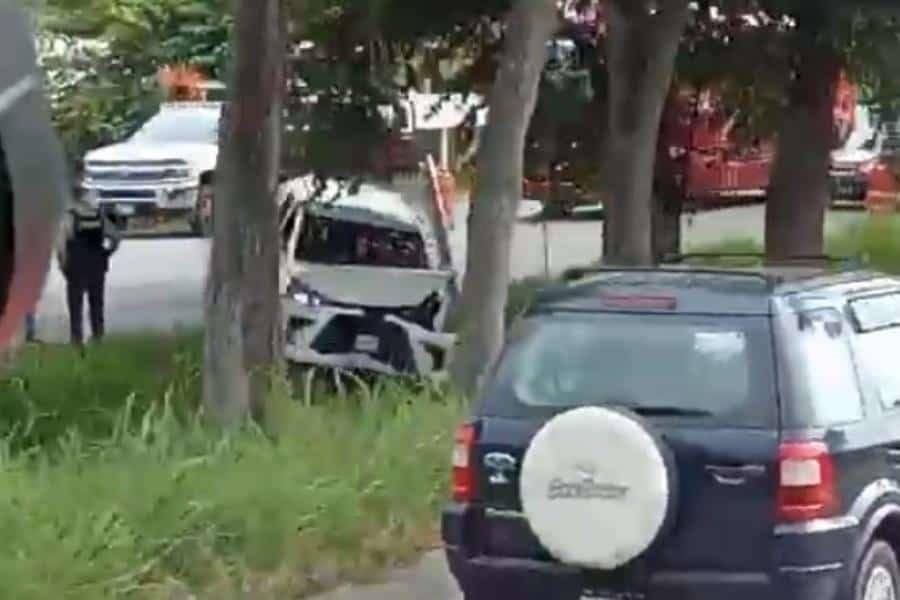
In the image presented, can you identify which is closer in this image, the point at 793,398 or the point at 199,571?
the point at 793,398

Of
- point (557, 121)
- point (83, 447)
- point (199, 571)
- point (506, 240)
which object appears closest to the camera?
point (199, 571)

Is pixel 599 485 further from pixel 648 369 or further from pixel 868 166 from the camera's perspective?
A: pixel 868 166

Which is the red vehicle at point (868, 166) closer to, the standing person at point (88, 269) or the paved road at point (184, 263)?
the paved road at point (184, 263)

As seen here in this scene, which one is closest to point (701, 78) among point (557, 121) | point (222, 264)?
point (557, 121)

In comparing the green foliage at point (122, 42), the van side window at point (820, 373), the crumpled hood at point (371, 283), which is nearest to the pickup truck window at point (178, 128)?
the green foliage at point (122, 42)

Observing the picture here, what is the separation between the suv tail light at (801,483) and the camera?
7.82 m

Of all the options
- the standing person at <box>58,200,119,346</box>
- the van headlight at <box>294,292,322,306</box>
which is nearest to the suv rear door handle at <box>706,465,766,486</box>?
the van headlight at <box>294,292,322,306</box>

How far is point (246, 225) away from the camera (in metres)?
11.7

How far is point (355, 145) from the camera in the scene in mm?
17734

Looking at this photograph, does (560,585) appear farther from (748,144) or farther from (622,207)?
(748,144)

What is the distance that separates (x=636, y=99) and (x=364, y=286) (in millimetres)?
2462

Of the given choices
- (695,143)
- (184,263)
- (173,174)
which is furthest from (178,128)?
(695,143)

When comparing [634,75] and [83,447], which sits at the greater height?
[634,75]

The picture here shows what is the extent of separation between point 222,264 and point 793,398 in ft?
14.7
